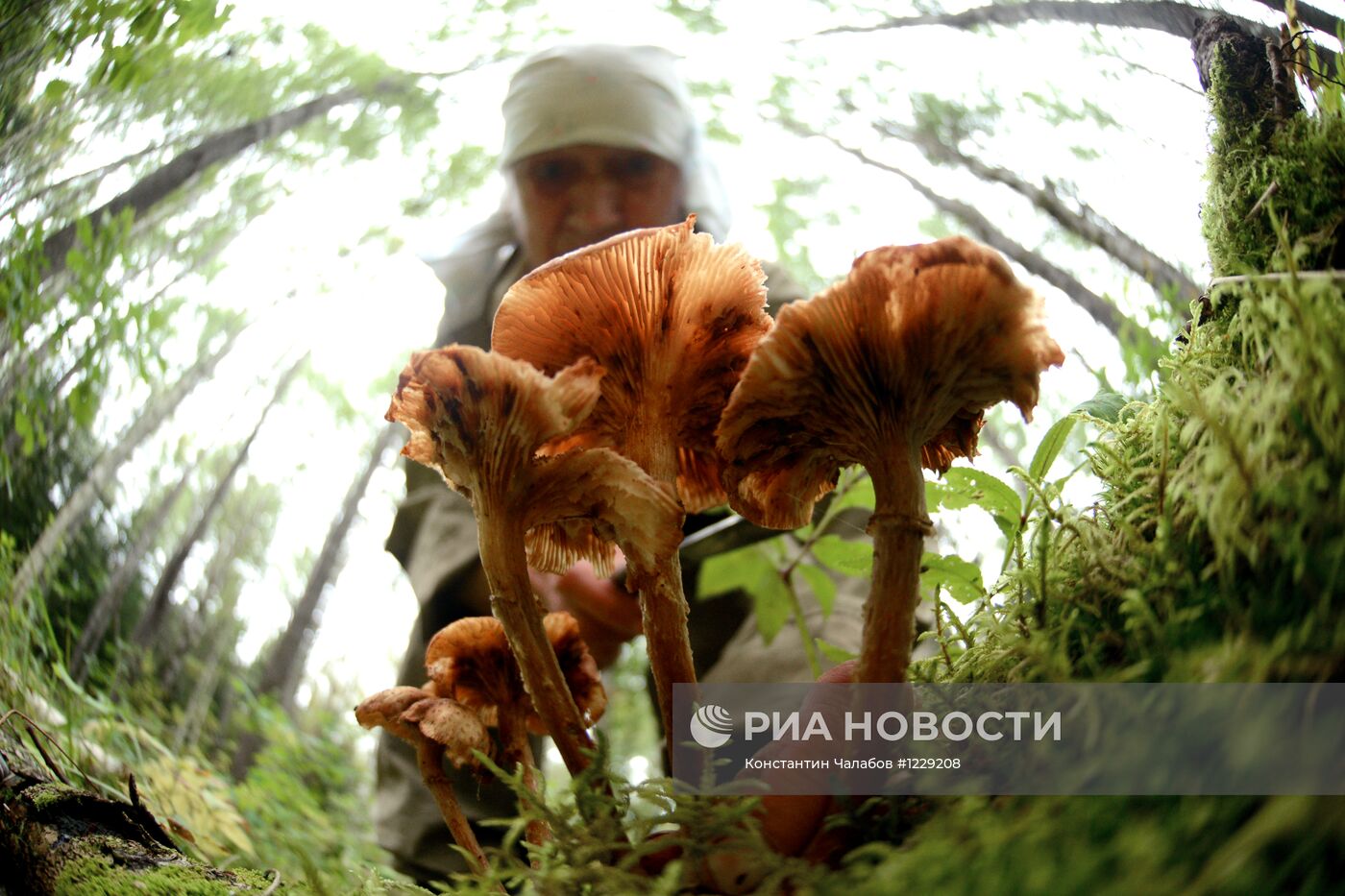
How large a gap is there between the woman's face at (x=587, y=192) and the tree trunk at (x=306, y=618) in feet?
11.4

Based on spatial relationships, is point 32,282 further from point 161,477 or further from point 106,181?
point 161,477

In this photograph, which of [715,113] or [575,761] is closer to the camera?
[575,761]

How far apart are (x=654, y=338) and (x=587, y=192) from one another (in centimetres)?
197

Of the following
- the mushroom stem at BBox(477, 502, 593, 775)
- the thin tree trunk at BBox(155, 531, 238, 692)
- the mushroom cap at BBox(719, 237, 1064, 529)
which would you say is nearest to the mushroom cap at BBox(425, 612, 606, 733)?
the mushroom stem at BBox(477, 502, 593, 775)

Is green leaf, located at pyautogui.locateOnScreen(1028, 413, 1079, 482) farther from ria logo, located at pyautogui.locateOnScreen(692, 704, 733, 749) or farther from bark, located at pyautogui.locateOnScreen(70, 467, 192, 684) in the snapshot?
bark, located at pyautogui.locateOnScreen(70, 467, 192, 684)

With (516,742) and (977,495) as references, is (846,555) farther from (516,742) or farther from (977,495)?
(516,742)

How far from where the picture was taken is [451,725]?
3.89 feet

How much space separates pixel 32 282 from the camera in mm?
1694

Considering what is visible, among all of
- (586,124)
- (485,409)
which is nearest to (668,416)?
(485,409)

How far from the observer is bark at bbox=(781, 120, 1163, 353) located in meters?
1.91

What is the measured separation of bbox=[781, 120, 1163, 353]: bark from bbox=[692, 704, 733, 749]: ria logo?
110cm

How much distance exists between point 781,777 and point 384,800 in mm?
2066

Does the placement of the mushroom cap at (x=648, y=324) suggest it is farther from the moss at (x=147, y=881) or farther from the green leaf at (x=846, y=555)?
the moss at (x=147, y=881)

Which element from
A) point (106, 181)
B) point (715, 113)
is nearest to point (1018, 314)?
point (106, 181)
